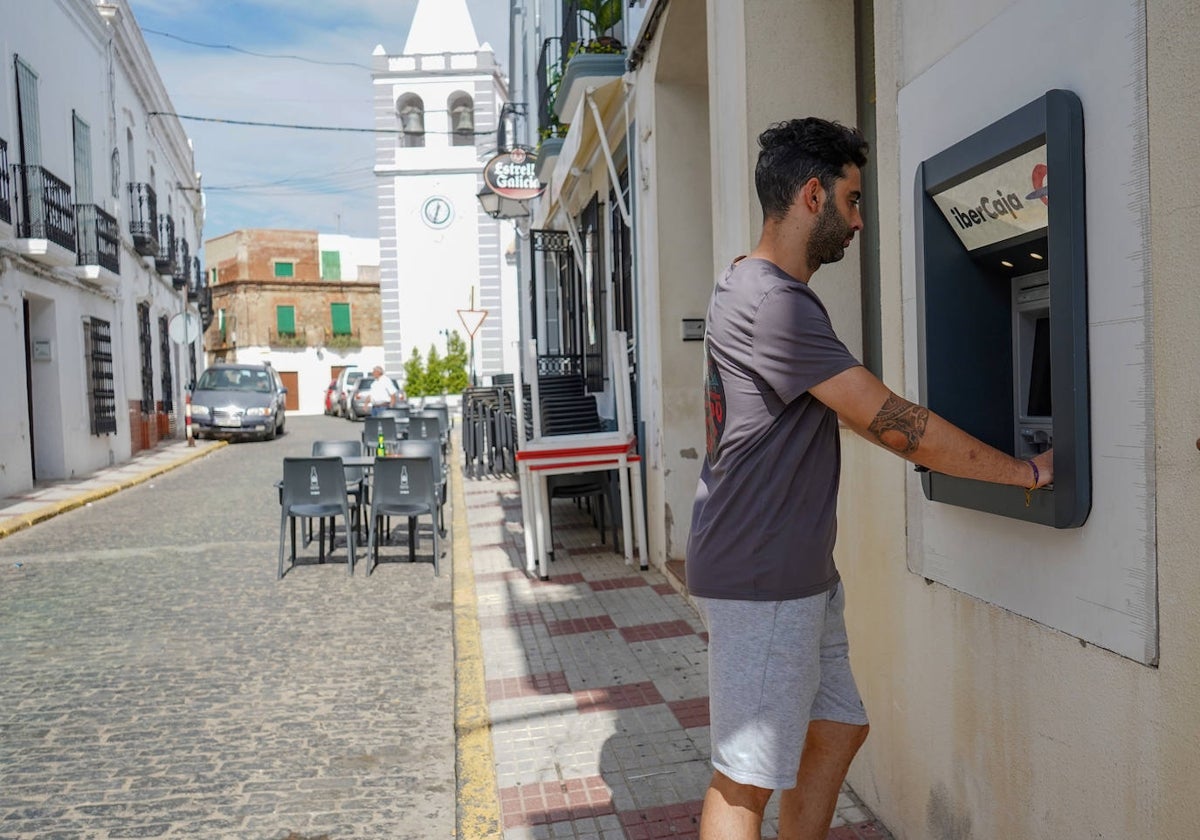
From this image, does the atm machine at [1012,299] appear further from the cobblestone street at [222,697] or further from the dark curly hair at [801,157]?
the cobblestone street at [222,697]

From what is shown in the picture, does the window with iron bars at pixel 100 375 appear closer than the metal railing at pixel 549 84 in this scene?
No

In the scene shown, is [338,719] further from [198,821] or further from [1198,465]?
[1198,465]

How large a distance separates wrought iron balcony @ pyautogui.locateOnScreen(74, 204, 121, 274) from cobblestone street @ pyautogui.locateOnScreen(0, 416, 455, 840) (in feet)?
29.0

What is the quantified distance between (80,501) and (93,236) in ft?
19.3

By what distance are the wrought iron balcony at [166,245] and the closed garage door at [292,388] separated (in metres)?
21.9

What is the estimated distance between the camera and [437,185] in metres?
31.1

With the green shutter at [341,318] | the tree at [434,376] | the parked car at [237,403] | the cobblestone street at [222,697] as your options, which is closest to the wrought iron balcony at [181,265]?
the parked car at [237,403]

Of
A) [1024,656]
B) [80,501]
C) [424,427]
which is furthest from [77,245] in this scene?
[1024,656]

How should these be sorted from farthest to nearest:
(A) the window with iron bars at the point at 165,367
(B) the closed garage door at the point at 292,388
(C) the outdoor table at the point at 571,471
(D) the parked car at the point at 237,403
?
(B) the closed garage door at the point at 292,388, (A) the window with iron bars at the point at 165,367, (D) the parked car at the point at 237,403, (C) the outdoor table at the point at 571,471

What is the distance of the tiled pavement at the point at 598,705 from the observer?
3418 mm

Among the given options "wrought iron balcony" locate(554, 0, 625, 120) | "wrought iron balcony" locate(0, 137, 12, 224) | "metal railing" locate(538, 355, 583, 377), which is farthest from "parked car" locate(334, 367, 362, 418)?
"wrought iron balcony" locate(554, 0, 625, 120)

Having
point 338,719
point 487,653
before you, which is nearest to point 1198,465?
point 338,719

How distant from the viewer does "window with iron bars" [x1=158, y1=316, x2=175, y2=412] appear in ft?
76.3

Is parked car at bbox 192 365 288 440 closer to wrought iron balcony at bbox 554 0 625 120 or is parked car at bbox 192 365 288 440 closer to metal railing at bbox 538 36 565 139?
metal railing at bbox 538 36 565 139
